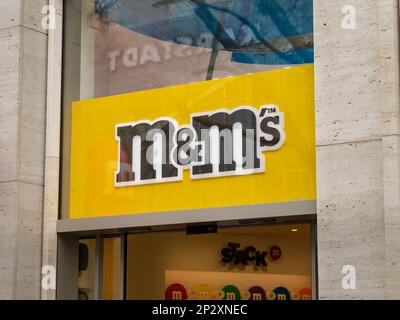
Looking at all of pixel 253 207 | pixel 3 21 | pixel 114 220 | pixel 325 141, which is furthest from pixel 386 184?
pixel 3 21

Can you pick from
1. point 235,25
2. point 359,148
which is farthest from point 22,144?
point 359,148

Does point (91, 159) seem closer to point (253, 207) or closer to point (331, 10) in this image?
point (253, 207)

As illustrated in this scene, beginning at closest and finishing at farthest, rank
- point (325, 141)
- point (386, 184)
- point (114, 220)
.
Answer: point (386, 184) < point (325, 141) < point (114, 220)

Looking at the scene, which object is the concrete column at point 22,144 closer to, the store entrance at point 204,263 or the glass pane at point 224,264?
the store entrance at point 204,263

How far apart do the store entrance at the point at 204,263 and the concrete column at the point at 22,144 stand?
895 mm

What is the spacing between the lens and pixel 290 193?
10.8m

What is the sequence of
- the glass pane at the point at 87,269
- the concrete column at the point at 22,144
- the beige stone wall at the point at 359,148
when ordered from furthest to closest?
1. the glass pane at the point at 87,269
2. the concrete column at the point at 22,144
3. the beige stone wall at the point at 359,148

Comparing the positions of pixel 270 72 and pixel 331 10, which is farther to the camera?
pixel 270 72

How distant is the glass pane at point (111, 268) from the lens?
495 inches

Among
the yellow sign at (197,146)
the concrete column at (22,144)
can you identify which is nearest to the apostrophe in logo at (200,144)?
the yellow sign at (197,146)

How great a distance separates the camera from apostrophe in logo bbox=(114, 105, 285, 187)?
11117 millimetres

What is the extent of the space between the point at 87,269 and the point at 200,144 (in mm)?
2558

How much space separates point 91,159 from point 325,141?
353cm

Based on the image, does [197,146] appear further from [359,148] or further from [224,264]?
[359,148]
